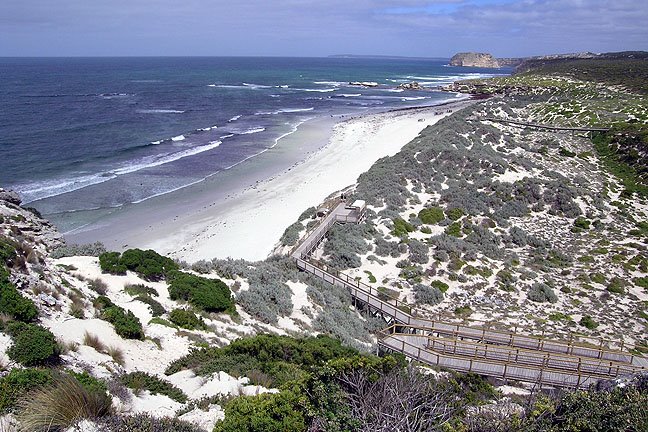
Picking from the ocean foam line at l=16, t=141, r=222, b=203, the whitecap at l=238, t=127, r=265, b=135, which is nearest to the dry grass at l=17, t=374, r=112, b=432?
the ocean foam line at l=16, t=141, r=222, b=203

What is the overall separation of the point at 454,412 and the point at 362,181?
84.7 feet

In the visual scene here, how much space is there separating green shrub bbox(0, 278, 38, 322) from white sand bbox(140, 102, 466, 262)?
12589 mm

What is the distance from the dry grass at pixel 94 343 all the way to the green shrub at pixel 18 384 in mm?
2652

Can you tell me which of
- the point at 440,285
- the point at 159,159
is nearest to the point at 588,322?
the point at 440,285

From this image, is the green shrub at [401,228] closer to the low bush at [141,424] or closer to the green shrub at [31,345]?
the green shrub at [31,345]

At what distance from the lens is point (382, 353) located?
13680 millimetres

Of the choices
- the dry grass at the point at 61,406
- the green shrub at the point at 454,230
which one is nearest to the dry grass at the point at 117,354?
the dry grass at the point at 61,406

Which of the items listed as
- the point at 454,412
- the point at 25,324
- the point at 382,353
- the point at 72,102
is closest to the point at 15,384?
the point at 25,324

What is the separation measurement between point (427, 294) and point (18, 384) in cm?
1506

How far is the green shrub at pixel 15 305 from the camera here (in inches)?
348

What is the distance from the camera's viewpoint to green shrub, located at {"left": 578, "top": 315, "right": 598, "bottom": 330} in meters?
16.6

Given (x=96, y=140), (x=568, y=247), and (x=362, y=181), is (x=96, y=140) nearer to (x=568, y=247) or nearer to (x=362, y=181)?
(x=362, y=181)

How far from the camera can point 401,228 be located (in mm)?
24422

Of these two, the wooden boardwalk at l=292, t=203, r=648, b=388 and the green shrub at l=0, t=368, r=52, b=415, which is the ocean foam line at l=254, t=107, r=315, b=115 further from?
the green shrub at l=0, t=368, r=52, b=415
